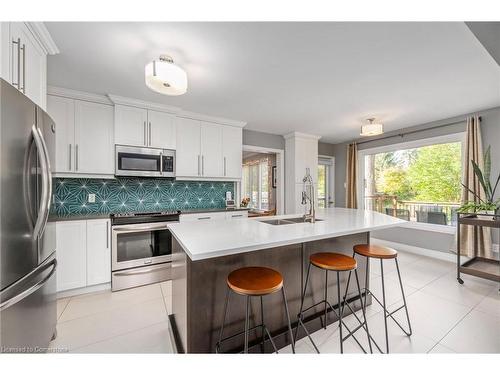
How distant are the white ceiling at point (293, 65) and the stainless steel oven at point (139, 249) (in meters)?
1.60

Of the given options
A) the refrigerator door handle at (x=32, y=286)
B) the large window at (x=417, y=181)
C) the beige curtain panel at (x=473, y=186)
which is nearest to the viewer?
the refrigerator door handle at (x=32, y=286)

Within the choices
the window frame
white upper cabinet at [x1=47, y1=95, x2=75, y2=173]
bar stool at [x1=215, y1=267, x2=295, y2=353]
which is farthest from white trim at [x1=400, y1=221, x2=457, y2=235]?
white upper cabinet at [x1=47, y1=95, x2=75, y2=173]

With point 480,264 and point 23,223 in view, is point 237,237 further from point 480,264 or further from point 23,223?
point 480,264

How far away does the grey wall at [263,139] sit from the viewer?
163 inches

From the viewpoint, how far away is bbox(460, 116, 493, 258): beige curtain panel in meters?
3.04

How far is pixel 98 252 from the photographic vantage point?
2.44 meters

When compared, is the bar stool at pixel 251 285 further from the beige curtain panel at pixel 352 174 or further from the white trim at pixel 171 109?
the beige curtain panel at pixel 352 174

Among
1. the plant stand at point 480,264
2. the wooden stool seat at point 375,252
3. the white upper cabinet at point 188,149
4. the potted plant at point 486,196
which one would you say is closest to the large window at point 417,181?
the potted plant at point 486,196

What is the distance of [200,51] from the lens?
1.74 metres

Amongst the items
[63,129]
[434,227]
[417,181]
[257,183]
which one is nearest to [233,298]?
[63,129]

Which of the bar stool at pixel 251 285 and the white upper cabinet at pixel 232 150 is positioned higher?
the white upper cabinet at pixel 232 150

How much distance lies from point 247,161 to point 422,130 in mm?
4227

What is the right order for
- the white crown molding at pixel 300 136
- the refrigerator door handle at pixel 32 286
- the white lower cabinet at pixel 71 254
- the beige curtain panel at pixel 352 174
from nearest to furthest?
the refrigerator door handle at pixel 32 286, the white lower cabinet at pixel 71 254, the white crown molding at pixel 300 136, the beige curtain panel at pixel 352 174
